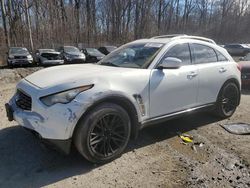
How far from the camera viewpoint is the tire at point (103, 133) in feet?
10.0

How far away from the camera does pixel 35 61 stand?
59.4ft

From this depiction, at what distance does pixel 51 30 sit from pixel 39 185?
29.0 m

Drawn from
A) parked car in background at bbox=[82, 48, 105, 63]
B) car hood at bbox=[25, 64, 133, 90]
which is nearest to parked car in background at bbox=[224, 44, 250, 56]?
parked car in background at bbox=[82, 48, 105, 63]

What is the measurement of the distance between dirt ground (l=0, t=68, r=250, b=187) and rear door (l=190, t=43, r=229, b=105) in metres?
0.71

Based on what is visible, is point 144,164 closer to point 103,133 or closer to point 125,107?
point 103,133

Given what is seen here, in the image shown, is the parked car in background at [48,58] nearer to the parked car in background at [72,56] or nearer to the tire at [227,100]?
the parked car in background at [72,56]

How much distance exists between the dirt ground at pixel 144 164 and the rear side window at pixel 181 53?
4.16 ft

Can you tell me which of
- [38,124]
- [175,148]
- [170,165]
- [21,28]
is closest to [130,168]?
[170,165]

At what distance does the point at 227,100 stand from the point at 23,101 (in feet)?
12.7

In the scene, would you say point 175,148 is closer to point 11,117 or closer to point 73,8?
point 11,117

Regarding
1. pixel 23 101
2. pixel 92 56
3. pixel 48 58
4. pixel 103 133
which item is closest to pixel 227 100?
pixel 103 133

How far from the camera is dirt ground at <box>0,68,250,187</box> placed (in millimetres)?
3002

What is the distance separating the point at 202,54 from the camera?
4609mm

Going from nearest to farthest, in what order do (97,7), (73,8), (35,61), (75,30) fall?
1. (35,61)
2. (75,30)
3. (73,8)
4. (97,7)
